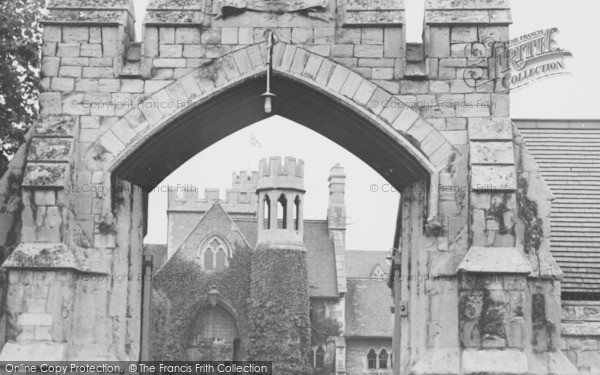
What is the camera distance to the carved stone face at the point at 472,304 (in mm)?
12195

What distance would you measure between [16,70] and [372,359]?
43131mm

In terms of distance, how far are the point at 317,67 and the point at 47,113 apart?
10.7 ft

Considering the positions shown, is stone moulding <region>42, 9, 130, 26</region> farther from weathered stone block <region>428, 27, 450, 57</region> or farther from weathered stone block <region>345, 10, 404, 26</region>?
weathered stone block <region>428, 27, 450, 57</region>

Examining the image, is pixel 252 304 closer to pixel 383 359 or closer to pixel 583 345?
pixel 383 359

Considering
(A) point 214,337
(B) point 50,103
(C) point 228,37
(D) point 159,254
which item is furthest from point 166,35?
(D) point 159,254

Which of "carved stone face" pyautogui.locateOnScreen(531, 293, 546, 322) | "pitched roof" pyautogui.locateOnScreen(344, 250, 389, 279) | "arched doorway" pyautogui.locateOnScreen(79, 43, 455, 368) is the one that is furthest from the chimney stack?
"carved stone face" pyautogui.locateOnScreen(531, 293, 546, 322)

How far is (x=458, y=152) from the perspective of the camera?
1290 centimetres

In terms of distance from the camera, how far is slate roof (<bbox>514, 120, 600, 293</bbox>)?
14.4m

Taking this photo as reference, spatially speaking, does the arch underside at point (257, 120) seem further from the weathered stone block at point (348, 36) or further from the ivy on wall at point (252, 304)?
the ivy on wall at point (252, 304)

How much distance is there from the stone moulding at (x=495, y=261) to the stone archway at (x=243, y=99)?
27 mm

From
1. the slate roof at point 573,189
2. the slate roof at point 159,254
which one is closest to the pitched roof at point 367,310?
the slate roof at point 159,254

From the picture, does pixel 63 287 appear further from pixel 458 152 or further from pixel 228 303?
pixel 228 303

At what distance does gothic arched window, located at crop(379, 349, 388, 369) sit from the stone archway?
45.1 meters

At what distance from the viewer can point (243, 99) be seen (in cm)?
1363
